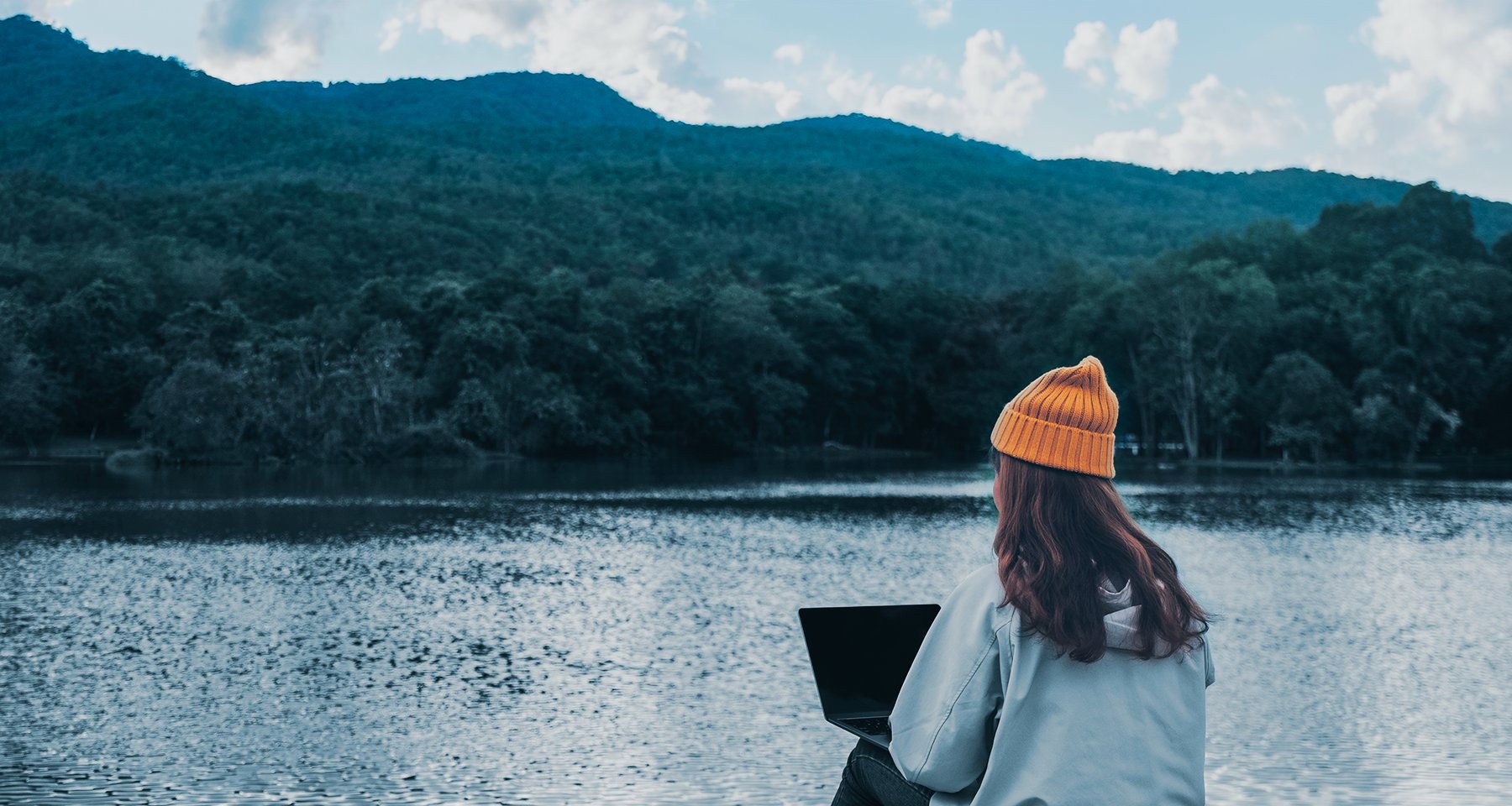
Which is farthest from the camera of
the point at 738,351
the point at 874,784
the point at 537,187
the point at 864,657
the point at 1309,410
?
the point at 537,187

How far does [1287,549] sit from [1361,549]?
119 centimetres

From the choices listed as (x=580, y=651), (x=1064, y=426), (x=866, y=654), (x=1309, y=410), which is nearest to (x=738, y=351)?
(x=1309, y=410)

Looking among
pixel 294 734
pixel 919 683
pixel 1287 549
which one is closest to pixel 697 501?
pixel 1287 549

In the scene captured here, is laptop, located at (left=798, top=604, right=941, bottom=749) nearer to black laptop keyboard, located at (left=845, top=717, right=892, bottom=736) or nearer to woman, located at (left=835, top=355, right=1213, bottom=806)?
black laptop keyboard, located at (left=845, top=717, right=892, bottom=736)

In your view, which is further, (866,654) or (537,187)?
(537,187)

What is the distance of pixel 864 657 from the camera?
2.43 meters

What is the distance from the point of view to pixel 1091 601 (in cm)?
203

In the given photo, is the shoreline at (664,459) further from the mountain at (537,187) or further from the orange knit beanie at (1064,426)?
the orange knit beanie at (1064,426)

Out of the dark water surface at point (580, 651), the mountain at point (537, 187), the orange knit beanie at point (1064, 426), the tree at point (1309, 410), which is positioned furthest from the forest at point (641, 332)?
the orange knit beanie at point (1064, 426)

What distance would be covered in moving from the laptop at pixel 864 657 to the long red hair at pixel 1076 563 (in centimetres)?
31

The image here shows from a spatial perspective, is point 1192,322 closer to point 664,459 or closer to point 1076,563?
point 664,459

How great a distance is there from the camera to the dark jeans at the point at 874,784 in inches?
Answer: 88.4

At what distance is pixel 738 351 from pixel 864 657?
57046 millimetres

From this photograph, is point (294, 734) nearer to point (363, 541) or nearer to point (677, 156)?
point (363, 541)
